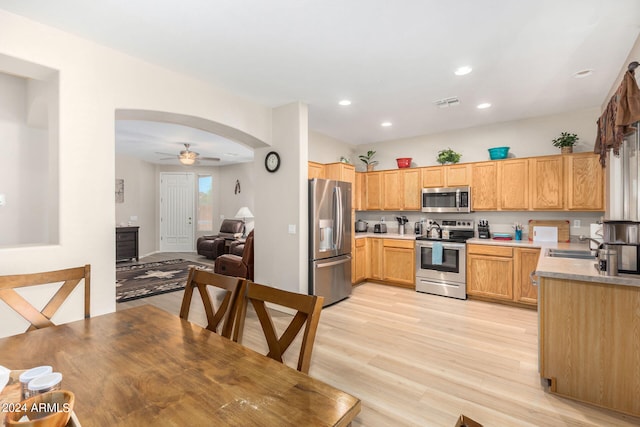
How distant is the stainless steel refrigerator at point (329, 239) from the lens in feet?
13.5

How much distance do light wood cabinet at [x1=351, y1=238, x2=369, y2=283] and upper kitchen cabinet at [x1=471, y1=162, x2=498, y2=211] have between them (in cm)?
190

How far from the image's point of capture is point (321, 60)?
2.91 metres

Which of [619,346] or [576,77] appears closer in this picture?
[619,346]

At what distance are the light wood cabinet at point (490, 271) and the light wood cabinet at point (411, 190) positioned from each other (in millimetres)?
1208

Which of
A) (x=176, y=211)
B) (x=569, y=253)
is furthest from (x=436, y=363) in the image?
(x=176, y=211)

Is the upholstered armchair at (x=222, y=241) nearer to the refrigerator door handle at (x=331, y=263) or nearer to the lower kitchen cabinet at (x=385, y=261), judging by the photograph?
the lower kitchen cabinet at (x=385, y=261)

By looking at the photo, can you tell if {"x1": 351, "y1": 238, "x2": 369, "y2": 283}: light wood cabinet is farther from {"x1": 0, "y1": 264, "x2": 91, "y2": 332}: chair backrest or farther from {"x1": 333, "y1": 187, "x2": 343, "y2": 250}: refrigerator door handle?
{"x1": 0, "y1": 264, "x2": 91, "y2": 332}: chair backrest

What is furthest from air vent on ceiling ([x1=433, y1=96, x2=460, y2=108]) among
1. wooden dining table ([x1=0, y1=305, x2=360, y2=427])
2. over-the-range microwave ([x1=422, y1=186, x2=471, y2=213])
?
wooden dining table ([x1=0, y1=305, x2=360, y2=427])

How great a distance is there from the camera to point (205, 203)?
9.72 m

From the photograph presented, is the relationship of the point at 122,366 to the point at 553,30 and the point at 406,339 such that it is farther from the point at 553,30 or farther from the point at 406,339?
the point at 553,30

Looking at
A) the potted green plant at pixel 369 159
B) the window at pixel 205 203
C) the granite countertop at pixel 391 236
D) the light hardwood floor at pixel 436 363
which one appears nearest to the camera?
the light hardwood floor at pixel 436 363

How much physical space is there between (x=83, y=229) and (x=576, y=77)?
4877 millimetres

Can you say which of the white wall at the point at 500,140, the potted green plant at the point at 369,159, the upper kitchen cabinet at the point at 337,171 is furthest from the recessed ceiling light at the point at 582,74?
the potted green plant at the point at 369,159

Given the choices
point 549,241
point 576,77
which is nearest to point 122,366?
point 576,77
